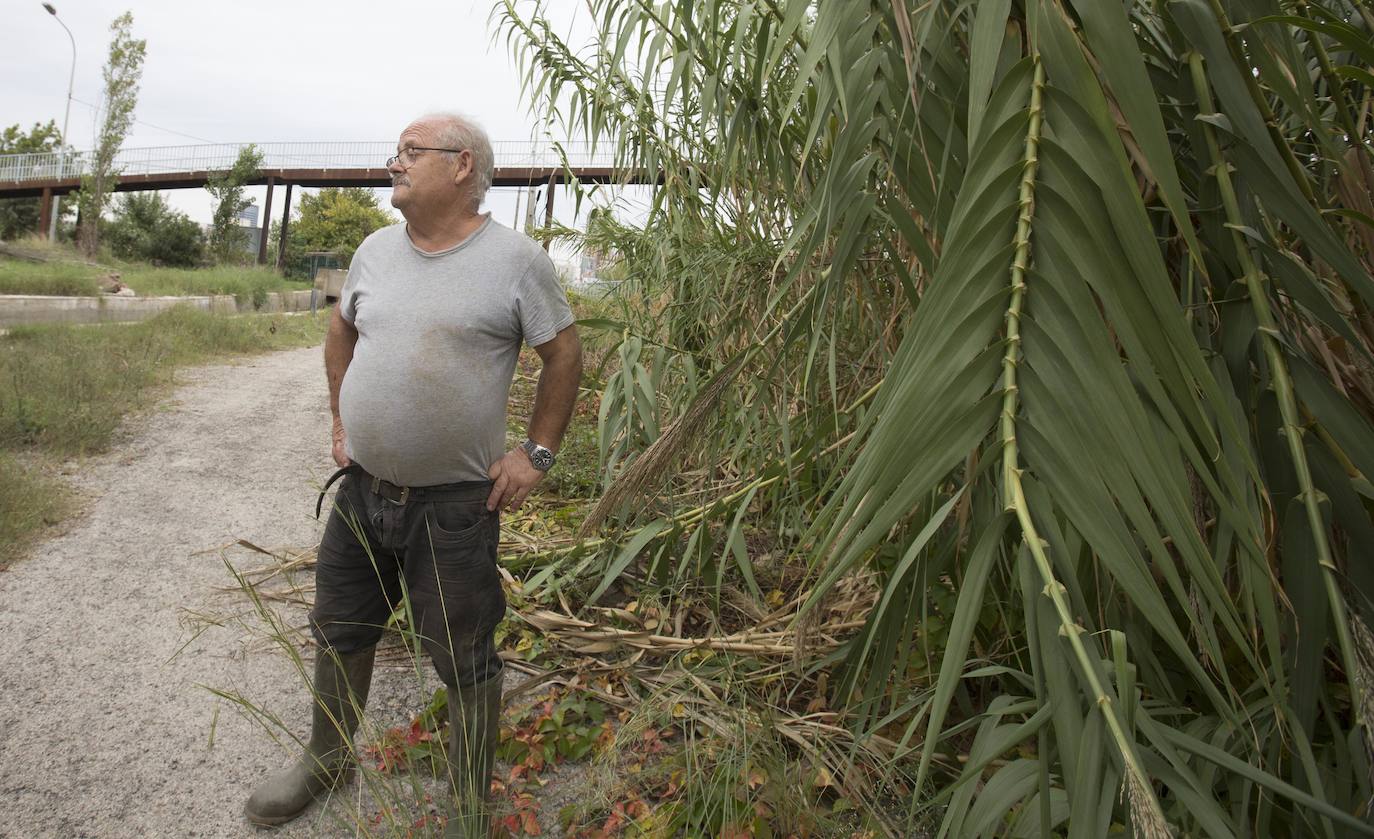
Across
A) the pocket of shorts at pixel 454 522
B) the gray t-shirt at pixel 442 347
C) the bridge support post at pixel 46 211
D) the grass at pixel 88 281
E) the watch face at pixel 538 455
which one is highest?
the bridge support post at pixel 46 211

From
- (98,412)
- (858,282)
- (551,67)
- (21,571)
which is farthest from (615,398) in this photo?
(98,412)

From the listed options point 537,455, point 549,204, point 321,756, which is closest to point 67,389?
point 549,204

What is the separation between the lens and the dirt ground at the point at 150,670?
220cm

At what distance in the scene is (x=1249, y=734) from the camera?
124cm

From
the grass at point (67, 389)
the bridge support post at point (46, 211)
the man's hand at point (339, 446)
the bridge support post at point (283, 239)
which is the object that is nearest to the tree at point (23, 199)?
the bridge support post at point (46, 211)

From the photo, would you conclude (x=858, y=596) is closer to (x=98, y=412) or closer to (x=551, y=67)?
(x=551, y=67)

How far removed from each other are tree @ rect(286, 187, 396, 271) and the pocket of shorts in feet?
169

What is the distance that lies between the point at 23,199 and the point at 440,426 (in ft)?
166

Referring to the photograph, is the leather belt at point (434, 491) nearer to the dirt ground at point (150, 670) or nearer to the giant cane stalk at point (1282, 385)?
the dirt ground at point (150, 670)

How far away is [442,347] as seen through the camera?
2.10 m

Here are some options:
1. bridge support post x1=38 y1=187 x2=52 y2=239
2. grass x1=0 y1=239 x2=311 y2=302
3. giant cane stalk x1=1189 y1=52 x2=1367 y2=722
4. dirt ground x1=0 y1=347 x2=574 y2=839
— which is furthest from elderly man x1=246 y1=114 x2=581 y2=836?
bridge support post x1=38 y1=187 x2=52 y2=239

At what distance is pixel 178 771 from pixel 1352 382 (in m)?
2.75

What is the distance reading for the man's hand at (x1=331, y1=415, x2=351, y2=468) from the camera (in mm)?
2408

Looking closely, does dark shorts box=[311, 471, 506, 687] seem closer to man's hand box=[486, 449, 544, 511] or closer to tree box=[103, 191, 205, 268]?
man's hand box=[486, 449, 544, 511]
